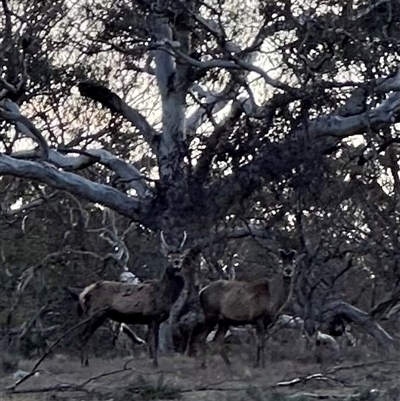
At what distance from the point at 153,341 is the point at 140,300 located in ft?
2.52

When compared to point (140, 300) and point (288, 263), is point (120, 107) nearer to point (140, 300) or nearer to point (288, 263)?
point (140, 300)

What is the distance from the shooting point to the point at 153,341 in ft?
61.0

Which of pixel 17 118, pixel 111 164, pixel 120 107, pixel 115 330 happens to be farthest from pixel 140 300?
pixel 115 330

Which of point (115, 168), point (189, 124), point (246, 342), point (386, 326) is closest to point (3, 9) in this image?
point (115, 168)

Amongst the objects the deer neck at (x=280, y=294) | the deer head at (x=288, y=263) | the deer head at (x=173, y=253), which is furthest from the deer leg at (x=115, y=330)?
the deer neck at (x=280, y=294)

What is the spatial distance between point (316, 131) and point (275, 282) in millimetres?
2961

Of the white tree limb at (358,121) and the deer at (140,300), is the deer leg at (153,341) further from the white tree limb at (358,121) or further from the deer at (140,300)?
the white tree limb at (358,121)

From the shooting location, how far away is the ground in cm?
1307

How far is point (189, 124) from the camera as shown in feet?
79.9

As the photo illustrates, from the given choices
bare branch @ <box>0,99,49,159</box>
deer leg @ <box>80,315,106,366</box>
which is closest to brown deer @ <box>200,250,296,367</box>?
deer leg @ <box>80,315,106,366</box>

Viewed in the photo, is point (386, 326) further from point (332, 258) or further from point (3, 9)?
point (3, 9)

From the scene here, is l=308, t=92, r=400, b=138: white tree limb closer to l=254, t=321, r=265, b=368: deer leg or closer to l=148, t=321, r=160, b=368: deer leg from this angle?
l=254, t=321, r=265, b=368: deer leg

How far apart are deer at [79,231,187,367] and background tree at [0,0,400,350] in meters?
2.09

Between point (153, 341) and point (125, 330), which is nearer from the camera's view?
point (153, 341)
